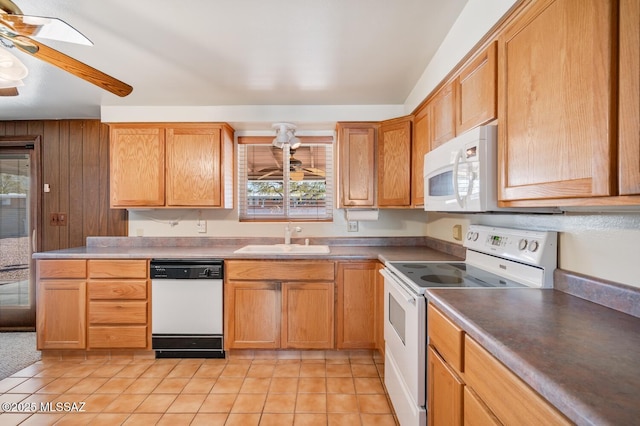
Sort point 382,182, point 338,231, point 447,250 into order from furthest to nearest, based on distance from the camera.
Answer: point 338,231 → point 382,182 → point 447,250

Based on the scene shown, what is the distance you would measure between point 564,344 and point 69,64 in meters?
2.35

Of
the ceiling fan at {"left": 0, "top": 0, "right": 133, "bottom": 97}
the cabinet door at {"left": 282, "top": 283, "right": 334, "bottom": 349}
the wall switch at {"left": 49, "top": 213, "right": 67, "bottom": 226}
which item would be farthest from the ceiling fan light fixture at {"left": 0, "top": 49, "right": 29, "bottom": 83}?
the cabinet door at {"left": 282, "top": 283, "right": 334, "bottom": 349}

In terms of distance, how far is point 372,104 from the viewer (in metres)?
2.85

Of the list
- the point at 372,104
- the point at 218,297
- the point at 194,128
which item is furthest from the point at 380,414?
the point at 194,128

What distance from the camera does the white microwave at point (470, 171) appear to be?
1.30 m

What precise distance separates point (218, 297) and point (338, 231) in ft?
4.35

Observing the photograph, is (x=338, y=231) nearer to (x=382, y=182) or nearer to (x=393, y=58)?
(x=382, y=182)

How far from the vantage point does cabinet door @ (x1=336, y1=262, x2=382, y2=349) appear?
2.50m

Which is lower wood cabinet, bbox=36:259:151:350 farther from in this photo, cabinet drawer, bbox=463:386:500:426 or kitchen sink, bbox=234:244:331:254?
cabinet drawer, bbox=463:386:500:426

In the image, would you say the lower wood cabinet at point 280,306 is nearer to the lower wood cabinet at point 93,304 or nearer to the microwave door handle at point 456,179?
the lower wood cabinet at point 93,304

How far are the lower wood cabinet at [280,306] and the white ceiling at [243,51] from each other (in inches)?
59.4

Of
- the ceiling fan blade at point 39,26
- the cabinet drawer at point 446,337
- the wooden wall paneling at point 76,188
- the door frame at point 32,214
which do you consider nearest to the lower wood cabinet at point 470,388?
the cabinet drawer at point 446,337

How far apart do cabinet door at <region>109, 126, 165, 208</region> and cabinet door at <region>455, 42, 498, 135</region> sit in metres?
2.54

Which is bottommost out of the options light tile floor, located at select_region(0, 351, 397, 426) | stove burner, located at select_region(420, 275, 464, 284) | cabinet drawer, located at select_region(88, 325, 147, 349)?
light tile floor, located at select_region(0, 351, 397, 426)
